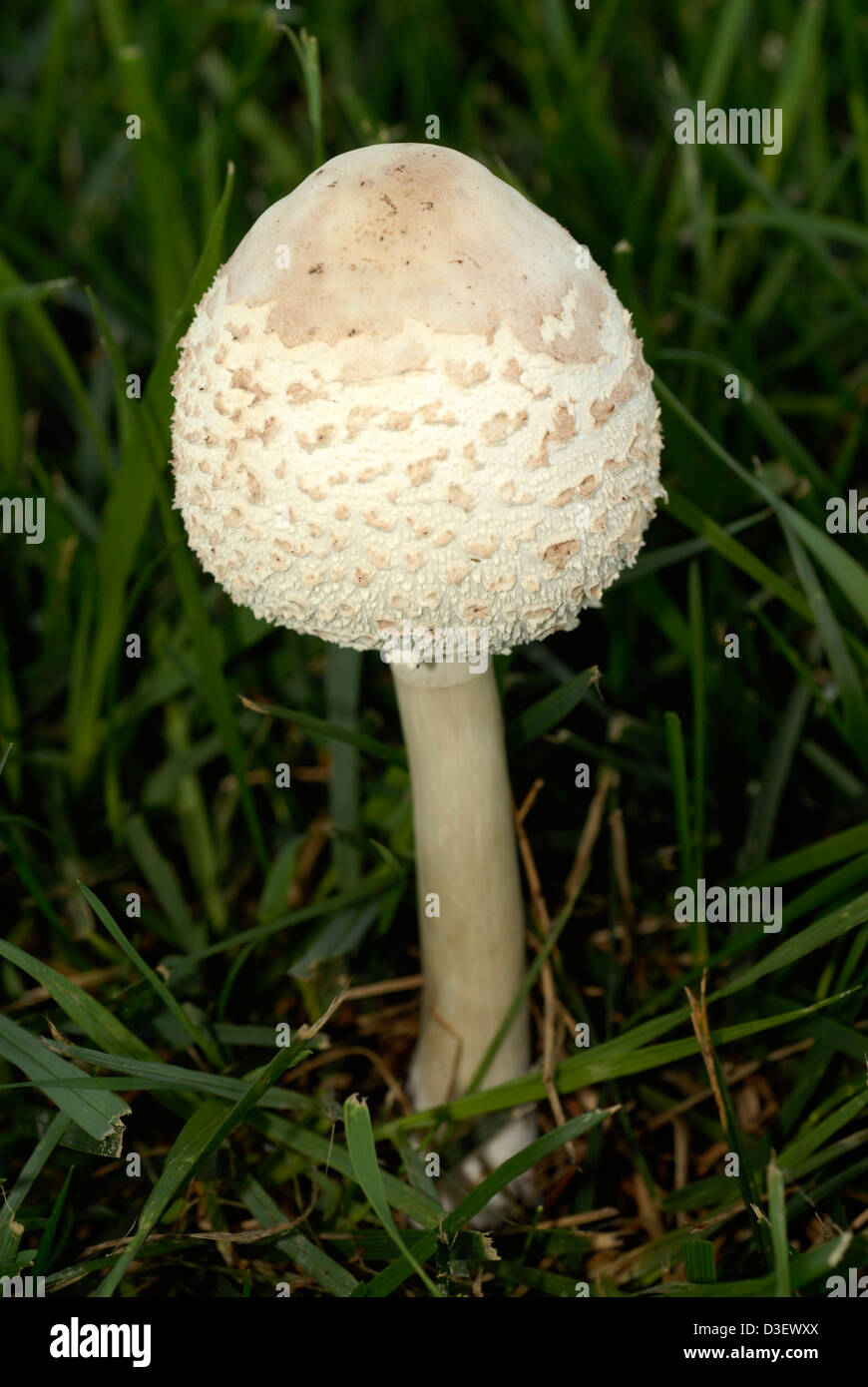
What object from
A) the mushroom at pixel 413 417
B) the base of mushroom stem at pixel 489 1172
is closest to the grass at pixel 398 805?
the base of mushroom stem at pixel 489 1172

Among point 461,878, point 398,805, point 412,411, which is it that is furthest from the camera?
point 398,805

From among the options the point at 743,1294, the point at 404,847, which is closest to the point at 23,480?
the point at 404,847

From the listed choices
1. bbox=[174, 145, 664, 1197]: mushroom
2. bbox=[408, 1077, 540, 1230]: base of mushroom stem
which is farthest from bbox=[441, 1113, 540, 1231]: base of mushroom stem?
bbox=[174, 145, 664, 1197]: mushroom

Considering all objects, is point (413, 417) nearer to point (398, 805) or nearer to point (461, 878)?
point (461, 878)

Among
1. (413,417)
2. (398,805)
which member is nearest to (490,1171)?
(398,805)

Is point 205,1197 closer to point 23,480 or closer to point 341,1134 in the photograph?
point 341,1134
